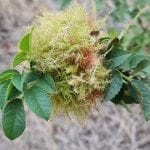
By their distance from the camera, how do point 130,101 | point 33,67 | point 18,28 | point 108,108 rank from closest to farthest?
point 33,67 → point 130,101 → point 108,108 → point 18,28

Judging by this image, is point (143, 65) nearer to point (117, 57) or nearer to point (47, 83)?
point (117, 57)

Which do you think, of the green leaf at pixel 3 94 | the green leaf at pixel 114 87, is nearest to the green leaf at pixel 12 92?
the green leaf at pixel 3 94

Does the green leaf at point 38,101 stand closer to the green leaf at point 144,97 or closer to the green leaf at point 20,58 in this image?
the green leaf at point 20,58

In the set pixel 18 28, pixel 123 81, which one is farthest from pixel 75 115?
pixel 18 28

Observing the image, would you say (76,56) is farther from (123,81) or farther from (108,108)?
(108,108)

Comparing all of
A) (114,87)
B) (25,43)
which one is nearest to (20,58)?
(25,43)

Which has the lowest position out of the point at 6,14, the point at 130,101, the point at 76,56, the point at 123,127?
the point at 123,127
